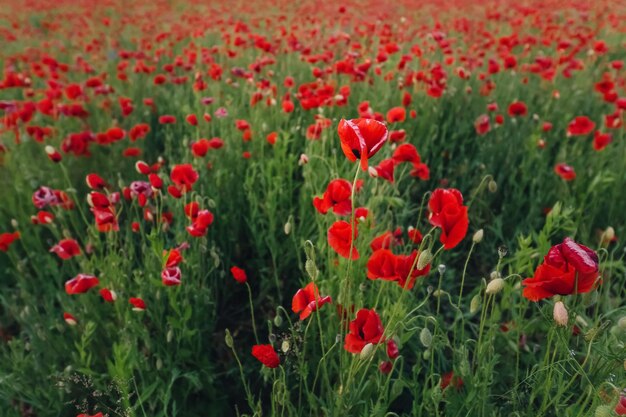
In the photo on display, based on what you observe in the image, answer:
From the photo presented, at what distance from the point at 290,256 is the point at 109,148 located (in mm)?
1603

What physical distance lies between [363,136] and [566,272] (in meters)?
0.45

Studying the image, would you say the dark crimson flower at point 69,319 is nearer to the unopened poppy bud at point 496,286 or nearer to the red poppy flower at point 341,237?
the red poppy flower at point 341,237

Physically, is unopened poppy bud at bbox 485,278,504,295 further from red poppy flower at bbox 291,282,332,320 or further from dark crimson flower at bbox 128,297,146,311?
dark crimson flower at bbox 128,297,146,311

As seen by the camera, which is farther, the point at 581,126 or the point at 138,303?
the point at 581,126

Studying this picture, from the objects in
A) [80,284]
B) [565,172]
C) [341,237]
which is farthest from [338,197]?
[565,172]

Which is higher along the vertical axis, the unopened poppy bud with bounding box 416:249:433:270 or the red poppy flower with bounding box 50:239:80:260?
the unopened poppy bud with bounding box 416:249:433:270

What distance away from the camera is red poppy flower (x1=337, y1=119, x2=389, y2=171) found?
3.06 feet

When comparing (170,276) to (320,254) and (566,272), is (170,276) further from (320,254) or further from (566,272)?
(566,272)

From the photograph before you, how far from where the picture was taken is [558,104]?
11.0 ft

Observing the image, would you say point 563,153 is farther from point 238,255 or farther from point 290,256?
point 238,255

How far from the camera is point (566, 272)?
3.00 feet

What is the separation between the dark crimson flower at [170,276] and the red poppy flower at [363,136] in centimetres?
65

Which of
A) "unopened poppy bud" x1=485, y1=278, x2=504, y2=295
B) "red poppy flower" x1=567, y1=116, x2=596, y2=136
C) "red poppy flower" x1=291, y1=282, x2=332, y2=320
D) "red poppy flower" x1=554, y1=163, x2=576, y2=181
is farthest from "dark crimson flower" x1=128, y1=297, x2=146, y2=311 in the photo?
"red poppy flower" x1=567, y1=116, x2=596, y2=136

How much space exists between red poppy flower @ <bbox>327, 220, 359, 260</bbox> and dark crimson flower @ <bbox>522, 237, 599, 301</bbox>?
40cm
